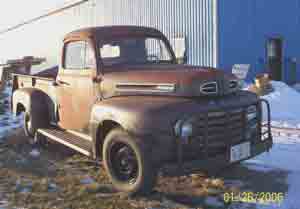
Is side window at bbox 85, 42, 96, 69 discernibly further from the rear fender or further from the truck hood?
the rear fender

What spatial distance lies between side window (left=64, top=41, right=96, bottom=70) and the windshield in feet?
0.58

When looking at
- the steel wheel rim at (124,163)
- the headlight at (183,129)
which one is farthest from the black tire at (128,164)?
the headlight at (183,129)

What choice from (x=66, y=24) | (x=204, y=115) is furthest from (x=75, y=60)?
(x=66, y=24)

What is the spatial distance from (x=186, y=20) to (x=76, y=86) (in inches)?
343

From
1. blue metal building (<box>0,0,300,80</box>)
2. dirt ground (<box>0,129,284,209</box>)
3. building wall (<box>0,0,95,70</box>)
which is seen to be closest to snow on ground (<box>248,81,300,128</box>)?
blue metal building (<box>0,0,300,80</box>)

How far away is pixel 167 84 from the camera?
502cm

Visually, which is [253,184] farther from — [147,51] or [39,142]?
[39,142]

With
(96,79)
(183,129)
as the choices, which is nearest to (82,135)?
(96,79)

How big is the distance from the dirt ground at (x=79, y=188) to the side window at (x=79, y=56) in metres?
1.43

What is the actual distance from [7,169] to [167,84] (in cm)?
279

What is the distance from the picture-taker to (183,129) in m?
4.57

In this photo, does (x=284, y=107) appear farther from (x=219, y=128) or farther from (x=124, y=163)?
(x=124, y=163)

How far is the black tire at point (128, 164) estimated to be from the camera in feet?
15.2

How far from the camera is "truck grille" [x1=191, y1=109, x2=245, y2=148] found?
15.3ft
